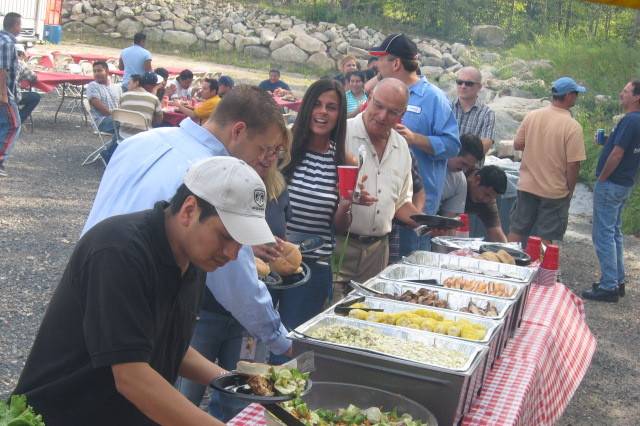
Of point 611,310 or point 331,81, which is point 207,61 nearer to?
point 611,310

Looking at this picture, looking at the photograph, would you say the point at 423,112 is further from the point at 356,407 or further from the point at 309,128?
the point at 356,407

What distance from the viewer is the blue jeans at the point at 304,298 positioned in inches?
160

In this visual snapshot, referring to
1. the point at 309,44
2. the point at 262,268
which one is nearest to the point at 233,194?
the point at 262,268

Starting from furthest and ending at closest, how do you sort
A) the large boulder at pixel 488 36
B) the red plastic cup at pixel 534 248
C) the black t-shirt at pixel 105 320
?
the large boulder at pixel 488 36, the red plastic cup at pixel 534 248, the black t-shirt at pixel 105 320

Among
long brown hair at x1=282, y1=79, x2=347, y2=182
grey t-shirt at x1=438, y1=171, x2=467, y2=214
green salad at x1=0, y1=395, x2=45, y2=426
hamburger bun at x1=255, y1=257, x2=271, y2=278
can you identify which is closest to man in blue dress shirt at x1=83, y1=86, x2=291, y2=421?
hamburger bun at x1=255, y1=257, x2=271, y2=278

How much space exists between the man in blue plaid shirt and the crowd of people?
548 cm

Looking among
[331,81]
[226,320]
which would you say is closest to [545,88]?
[331,81]

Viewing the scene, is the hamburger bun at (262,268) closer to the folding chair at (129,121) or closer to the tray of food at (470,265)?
the tray of food at (470,265)

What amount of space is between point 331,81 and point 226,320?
1.47 m

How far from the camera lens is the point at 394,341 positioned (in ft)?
9.46

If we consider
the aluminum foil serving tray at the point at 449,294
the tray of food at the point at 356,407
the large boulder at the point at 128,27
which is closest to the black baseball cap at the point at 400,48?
the aluminum foil serving tray at the point at 449,294

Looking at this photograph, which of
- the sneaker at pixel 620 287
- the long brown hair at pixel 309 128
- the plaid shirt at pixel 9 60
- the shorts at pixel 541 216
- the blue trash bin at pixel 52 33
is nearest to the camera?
the long brown hair at pixel 309 128

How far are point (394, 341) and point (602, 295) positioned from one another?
5.48 m

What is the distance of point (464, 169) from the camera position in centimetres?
618
